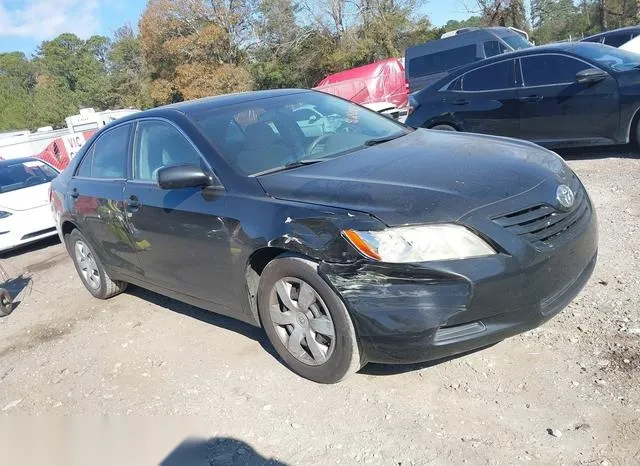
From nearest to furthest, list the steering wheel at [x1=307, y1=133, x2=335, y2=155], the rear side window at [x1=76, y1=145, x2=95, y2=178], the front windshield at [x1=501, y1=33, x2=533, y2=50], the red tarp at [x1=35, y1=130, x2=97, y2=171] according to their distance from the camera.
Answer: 1. the steering wheel at [x1=307, y1=133, x2=335, y2=155]
2. the rear side window at [x1=76, y1=145, x2=95, y2=178]
3. the front windshield at [x1=501, y1=33, x2=533, y2=50]
4. the red tarp at [x1=35, y1=130, x2=97, y2=171]

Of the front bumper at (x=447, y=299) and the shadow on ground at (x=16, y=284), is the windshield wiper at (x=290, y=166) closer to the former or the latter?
the front bumper at (x=447, y=299)

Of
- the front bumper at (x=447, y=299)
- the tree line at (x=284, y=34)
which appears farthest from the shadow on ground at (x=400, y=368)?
the tree line at (x=284, y=34)

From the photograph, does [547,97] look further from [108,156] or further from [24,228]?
[24,228]

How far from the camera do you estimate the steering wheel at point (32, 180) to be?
30.1ft

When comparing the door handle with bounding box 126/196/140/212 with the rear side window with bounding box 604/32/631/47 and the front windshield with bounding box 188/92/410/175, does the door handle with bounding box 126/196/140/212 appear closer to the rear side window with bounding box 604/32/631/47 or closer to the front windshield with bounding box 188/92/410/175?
the front windshield with bounding box 188/92/410/175

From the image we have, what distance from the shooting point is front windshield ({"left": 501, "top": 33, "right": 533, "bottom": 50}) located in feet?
50.5

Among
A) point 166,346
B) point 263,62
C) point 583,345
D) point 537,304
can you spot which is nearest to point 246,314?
point 166,346

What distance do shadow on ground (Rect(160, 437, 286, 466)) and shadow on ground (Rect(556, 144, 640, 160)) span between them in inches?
248

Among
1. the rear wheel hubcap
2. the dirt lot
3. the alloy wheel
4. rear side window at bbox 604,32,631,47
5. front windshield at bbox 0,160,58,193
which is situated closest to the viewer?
the dirt lot

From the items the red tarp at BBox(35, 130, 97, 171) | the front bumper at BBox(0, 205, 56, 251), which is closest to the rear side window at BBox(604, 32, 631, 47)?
the front bumper at BBox(0, 205, 56, 251)

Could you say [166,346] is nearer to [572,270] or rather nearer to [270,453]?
[270,453]

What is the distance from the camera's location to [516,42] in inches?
620

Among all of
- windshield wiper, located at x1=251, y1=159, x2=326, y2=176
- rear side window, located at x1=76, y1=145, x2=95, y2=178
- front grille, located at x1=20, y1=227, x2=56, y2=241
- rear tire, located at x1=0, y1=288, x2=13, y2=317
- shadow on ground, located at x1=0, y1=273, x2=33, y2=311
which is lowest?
shadow on ground, located at x1=0, y1=273, x2=33, y2=311

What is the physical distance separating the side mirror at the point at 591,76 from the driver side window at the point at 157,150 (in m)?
5.38
